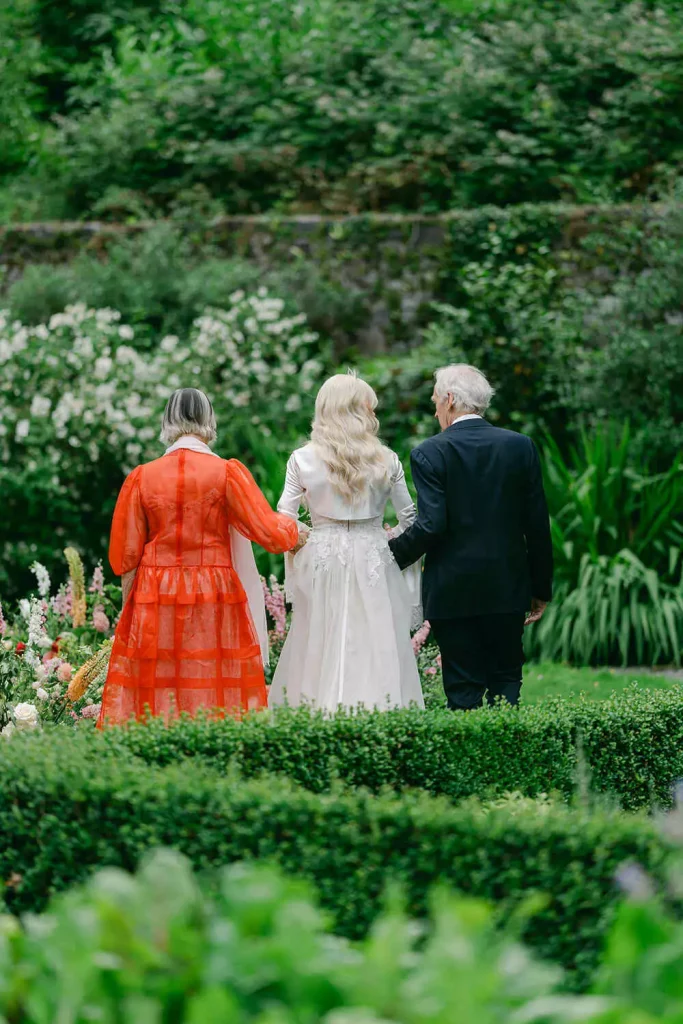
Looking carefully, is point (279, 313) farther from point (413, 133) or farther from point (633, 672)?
point (633, 672)

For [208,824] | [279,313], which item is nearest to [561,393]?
[279,313]

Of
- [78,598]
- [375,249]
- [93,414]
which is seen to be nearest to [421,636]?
[78,598]

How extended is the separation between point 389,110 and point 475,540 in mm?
8421

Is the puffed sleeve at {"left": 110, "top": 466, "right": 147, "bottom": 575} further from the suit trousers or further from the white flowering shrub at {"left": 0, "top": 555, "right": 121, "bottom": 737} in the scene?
the suit trousers

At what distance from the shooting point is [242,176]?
12.8 m

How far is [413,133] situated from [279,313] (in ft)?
9.52

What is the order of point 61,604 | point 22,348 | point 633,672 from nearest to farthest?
point 61,604
point 633,672
point 22,348

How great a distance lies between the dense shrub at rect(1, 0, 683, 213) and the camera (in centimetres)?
1181

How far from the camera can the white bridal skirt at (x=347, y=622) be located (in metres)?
5.28

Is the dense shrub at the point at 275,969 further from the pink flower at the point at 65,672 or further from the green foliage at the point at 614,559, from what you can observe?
the green foliage at the point at 614,559

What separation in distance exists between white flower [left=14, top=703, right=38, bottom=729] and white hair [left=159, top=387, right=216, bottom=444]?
1.21m

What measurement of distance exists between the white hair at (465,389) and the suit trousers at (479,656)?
2.94 ft

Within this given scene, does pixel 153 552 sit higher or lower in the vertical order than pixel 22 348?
lower

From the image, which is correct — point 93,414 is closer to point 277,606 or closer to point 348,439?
point 277,606
